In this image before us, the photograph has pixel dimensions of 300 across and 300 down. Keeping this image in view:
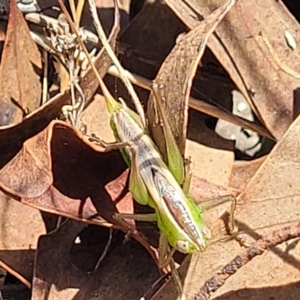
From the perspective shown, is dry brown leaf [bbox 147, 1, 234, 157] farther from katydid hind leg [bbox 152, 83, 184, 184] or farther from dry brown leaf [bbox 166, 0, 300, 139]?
dry brown leaf [bbox 166, 0, 300, 139]

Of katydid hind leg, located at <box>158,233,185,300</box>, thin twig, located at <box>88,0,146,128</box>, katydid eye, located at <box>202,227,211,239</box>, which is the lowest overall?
katydid hind leg, located at <box>158,233,185,300</box>

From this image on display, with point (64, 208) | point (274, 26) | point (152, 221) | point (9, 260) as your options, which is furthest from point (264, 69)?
point (9, 260)

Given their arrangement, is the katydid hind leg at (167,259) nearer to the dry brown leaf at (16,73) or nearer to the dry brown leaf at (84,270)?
the dry brown leaf at (84,270)

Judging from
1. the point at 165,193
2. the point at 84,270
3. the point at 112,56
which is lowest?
the point at 84,270

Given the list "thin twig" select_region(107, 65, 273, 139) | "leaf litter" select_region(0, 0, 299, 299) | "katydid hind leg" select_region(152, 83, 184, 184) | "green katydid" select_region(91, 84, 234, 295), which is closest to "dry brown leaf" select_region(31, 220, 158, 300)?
"leaf litter" select_region(0, 0, 299, 299)

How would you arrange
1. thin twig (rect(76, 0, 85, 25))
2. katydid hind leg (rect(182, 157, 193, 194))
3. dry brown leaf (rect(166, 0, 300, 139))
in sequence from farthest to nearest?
thin twig (rect(76, 0, 85, 25)), dry brown leaf (rect(166, 0, 300, 139)), katydid hind leg (rect(182, 157, 193, 194))

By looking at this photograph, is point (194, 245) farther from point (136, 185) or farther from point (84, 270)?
point (84, 270)

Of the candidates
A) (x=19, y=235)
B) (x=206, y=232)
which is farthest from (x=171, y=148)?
(x=19, y=235)
